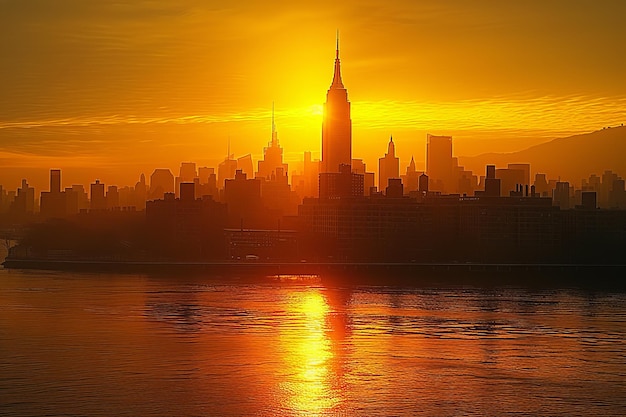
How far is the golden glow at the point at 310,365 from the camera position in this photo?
15836mm

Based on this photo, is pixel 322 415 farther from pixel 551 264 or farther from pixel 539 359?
pixel 551 264

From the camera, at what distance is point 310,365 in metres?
19.4

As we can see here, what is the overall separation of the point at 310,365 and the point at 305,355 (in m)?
1.25

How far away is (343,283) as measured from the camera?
146 feet

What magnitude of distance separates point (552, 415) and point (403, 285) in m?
27.8

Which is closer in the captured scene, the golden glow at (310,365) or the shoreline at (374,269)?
the golden glow at (310,365)

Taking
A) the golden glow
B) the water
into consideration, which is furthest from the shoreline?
the golden glow

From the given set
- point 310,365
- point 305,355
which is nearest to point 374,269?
point 305,355

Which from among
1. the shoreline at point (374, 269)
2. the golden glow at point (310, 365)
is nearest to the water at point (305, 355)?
the golden glow at point (310, 365)

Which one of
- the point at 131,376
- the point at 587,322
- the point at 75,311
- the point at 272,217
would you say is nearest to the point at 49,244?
the point at 272,217

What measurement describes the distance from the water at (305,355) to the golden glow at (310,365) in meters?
0.04

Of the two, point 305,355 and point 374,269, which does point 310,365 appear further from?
point 374,269

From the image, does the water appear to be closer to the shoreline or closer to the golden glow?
the golden glow

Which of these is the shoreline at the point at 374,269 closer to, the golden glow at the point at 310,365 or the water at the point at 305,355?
the water at the point at 305,355
